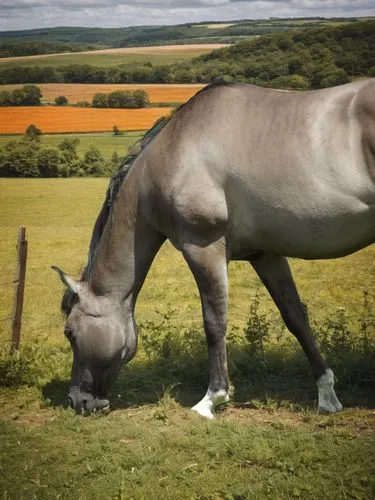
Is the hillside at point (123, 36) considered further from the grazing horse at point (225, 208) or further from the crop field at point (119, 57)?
the grazing horse at point (225, 208)

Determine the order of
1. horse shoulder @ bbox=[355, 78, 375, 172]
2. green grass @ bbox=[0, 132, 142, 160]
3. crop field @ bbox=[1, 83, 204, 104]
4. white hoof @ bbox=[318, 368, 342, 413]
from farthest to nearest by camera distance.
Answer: green grass @ bbox=[0, 132, 142, 160] < crop field @ bbox=[1, 83, 204, 104] < white hoof @ bbox=[318, 368, 342, 413] < horse shoulder @ bbox=[355, 78, 375, 172]

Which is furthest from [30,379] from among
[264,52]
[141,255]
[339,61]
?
[264,52]

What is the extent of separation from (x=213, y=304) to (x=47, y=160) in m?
19.4

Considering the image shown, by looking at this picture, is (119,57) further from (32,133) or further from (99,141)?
(32,133)

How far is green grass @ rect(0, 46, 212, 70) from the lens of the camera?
21.9 meters

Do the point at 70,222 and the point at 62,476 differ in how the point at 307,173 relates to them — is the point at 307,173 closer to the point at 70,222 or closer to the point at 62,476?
the point at 62,476

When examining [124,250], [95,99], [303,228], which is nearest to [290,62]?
[124,250]

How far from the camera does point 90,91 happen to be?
23.5 metres

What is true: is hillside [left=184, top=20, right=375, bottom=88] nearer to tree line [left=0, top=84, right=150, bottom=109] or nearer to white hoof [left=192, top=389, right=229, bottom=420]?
white hoof [left=192, top=389, right=229, bottom=420]

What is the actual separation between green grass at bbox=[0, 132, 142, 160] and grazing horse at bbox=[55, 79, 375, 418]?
16.7 m

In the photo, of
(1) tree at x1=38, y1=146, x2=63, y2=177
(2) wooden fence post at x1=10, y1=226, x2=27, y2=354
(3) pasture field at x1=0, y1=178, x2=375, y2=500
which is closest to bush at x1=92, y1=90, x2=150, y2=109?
(1) tree at x1=38, y1=146, x2=63, y2=177

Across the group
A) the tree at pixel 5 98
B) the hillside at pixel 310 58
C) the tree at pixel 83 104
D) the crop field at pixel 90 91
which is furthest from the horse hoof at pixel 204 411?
the tree at pixel 83 104

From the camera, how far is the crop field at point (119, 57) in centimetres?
2208

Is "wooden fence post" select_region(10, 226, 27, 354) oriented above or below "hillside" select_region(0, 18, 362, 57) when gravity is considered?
below
